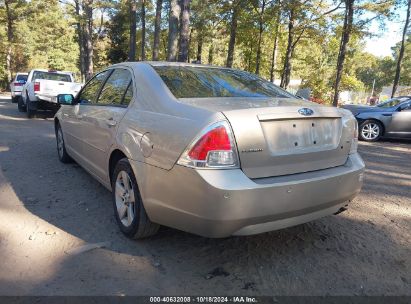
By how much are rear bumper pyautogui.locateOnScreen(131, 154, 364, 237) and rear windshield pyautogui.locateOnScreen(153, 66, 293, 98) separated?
83 centimetres

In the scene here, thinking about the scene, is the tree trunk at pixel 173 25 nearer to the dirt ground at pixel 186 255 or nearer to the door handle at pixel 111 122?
the dirt ground at pixel 186 255

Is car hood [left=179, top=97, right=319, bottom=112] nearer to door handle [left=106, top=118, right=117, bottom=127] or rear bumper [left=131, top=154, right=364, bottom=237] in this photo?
rear bumper [left=131, top=154, right=364, bottom=237]

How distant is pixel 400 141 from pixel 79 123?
10107mm

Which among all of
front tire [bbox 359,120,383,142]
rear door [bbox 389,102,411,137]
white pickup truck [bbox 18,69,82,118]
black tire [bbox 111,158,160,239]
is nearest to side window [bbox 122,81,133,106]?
black tire [bbox 111,158,160,239]

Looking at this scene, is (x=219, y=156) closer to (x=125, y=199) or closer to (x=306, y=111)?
(x=306, y=111)

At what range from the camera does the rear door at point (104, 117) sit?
12.4 ft

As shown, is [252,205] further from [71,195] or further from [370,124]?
[370,124]

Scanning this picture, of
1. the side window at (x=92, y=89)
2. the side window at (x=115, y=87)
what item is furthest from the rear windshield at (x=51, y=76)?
the side window at (x=115, y=87)

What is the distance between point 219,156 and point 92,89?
9.36 feet

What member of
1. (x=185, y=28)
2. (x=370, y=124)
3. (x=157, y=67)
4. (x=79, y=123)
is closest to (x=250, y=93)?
(x=157, y=67)

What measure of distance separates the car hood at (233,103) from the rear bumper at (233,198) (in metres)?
0.52

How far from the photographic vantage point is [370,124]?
37.6 feet

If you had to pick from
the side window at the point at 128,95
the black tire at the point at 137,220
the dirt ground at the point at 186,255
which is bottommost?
the dirt ground at the point at 186,255

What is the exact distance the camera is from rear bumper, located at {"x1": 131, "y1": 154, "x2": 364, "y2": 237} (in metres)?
2.64
